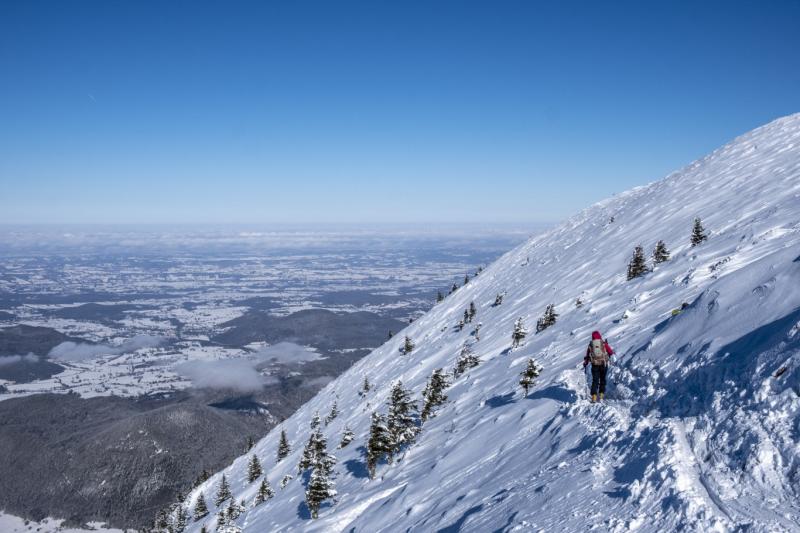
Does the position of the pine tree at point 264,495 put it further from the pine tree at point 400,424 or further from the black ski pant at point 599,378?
the black ski pant at point 599,378

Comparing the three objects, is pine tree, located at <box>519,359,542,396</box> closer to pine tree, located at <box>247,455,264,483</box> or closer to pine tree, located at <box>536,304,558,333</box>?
pine tree, located at <box>536,304,558,333</box>

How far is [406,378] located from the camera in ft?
160

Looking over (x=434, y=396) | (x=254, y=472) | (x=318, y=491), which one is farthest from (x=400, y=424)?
(x=254, y=472)

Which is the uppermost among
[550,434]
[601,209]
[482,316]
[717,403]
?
[601,209]

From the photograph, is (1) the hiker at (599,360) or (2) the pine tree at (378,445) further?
(2) the pine tree at (378,445)

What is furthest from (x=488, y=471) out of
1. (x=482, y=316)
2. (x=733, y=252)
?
(x=482, y=316)

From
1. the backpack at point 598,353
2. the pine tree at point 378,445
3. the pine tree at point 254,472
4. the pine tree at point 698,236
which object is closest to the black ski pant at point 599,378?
the backpack at point 598,353

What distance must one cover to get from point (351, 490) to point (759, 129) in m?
78.6

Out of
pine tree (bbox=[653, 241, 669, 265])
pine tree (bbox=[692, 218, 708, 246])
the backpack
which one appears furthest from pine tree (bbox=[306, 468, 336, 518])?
pine tree (bbox=[692, 218, 708, 246])

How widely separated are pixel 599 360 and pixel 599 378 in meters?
1.02

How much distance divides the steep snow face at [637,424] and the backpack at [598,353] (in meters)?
1.21

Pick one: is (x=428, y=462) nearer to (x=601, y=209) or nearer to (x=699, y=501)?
(x=699, y=501)

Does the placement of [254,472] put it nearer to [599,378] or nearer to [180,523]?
[180,523]

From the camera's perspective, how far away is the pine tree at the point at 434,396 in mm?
29891
